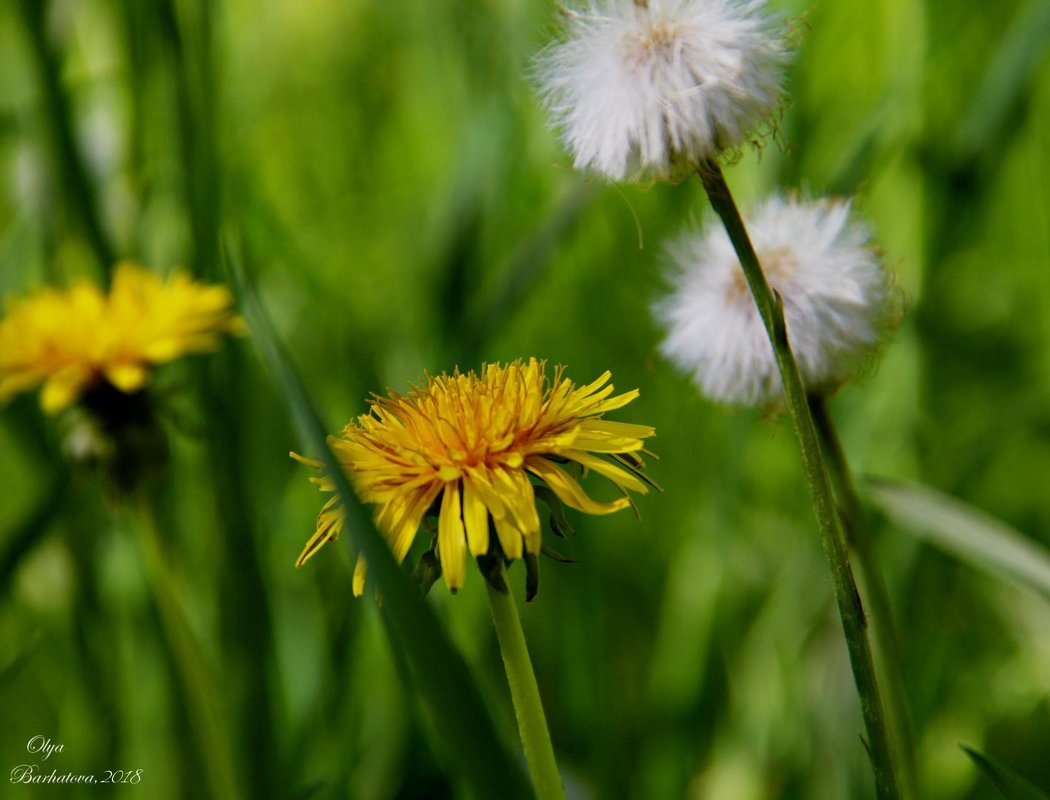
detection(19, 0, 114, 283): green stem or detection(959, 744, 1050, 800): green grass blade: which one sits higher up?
detection(19, 0, 114, 283): green stem

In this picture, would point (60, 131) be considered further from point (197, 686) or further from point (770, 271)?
point (770, 271)

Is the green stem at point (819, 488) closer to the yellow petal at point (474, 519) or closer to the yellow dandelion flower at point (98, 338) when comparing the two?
the yellow petal at point (474, 519)

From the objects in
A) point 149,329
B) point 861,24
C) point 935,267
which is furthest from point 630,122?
point 861,24

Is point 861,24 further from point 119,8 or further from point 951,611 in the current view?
point 119,8

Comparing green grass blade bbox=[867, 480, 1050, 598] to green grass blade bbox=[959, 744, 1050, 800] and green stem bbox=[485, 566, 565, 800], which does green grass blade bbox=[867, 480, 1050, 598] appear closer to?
green grass blade bbox=[959, 744, 1050, 800]

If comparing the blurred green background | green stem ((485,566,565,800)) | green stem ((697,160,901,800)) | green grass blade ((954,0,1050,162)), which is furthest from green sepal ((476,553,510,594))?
green grass blade ((954,0,1050,162))

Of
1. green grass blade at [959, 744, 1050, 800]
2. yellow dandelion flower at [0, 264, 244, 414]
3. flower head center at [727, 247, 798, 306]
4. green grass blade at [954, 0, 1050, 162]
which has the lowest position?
green grass blade at [959, 744, 1050, 800]
